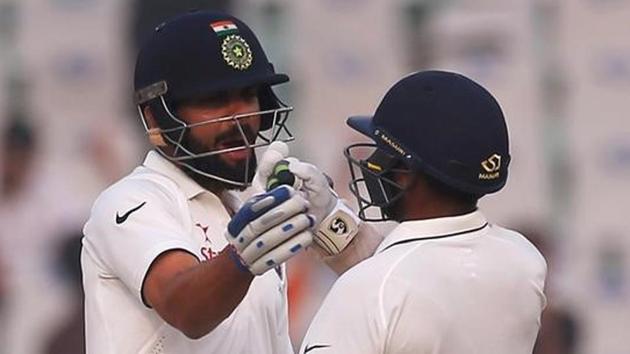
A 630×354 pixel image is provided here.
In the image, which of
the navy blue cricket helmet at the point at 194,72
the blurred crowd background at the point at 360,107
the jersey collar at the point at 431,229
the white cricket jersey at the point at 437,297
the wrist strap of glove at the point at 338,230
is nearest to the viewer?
the white cricket jersey at the point at 437,297

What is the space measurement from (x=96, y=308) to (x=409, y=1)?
3.63m

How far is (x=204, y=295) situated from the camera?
323cm

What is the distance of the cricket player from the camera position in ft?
11.1

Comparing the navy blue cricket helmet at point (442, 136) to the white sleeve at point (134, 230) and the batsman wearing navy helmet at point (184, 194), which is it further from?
the white sleeve at point (134, 230)

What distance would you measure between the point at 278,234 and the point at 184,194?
0.55 meters

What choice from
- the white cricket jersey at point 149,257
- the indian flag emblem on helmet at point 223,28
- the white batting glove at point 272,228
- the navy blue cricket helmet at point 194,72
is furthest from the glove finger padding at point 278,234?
the indian flag emblem on helmet at point 223,28

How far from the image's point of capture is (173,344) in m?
3.49

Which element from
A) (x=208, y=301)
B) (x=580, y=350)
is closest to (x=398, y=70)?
(x=580, y=350)

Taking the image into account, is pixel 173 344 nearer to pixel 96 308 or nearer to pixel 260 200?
pixel 96 308

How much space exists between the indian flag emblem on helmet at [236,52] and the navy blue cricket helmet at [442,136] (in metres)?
0.38

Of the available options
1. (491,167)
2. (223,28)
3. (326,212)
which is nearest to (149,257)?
(326,212)

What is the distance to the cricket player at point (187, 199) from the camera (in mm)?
3375

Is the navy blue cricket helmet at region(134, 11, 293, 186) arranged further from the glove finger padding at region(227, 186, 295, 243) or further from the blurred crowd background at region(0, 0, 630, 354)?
the blurred crowd background at region(0, 0, 630, 354)

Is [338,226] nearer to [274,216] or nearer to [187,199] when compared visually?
[187,199]
